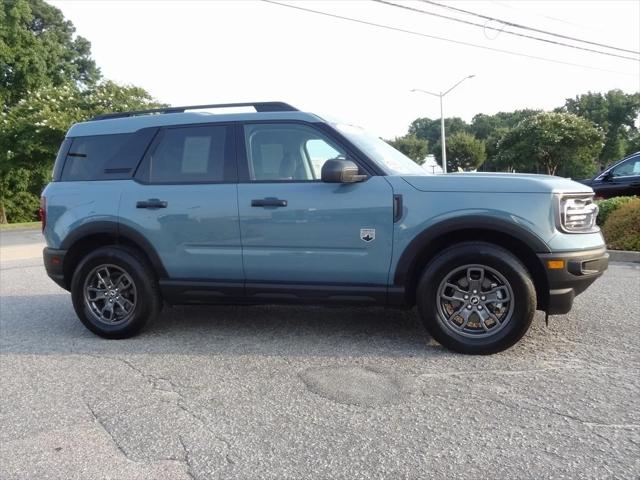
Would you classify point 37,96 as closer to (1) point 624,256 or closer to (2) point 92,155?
(2) point 92,155

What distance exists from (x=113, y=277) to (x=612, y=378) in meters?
4.18

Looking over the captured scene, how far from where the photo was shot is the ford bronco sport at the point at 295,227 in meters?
3.98

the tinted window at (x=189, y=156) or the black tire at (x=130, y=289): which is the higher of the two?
the tinted window at (x=189, y=156)

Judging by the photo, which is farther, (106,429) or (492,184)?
(492,184)

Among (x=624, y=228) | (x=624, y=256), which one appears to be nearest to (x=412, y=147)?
(x=624, y=228)

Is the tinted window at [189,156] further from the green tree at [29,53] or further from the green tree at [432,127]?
the green tree at [432,127]

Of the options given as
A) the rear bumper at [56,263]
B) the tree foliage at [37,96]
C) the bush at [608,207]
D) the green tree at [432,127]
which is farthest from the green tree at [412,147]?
the rear bumper at [56,263]

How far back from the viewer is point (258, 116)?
15.1 feet

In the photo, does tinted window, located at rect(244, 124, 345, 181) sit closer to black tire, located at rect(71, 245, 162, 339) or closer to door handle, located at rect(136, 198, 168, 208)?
door handle, located at rect(136, 198, 168, 208)

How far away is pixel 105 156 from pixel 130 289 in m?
1.27

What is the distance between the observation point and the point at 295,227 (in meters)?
4.30

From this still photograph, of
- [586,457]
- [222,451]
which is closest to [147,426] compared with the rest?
[222,451]

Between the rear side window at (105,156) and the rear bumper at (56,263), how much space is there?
2.28 ft

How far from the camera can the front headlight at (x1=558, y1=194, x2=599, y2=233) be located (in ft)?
12.9
